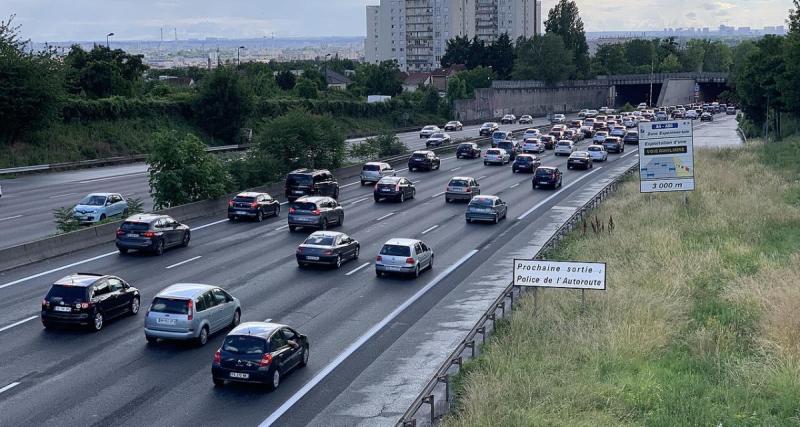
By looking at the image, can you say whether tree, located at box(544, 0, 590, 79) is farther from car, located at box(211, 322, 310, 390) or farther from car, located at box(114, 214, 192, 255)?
car, located at box(211, 322, 310, 390)

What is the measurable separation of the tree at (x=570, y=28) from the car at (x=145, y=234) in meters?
153

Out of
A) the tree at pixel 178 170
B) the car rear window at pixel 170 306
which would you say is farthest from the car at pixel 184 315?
the tree at pixel 178 170

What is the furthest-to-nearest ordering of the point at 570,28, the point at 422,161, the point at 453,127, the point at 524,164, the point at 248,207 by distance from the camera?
the point at 570,28 < the point at 453,127 < the point at 422,161 < the point at 524,164 < the point at 248,207

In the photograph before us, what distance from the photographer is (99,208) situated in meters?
42.8

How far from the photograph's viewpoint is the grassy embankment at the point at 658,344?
17.3 m

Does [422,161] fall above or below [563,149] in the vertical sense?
above

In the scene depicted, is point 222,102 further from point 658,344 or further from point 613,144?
point 658,344

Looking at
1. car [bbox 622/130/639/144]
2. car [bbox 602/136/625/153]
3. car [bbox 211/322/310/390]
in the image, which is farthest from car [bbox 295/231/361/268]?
car [bbox 622/130/639/144]

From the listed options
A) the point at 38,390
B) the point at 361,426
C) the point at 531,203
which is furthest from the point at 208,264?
the point at 531,203

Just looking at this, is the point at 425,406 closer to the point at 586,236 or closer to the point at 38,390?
the point at 38,390

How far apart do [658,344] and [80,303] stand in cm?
1390

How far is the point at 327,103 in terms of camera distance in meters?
115

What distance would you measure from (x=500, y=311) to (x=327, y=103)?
300 feet

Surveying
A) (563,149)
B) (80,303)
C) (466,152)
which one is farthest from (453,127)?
(80,303)
